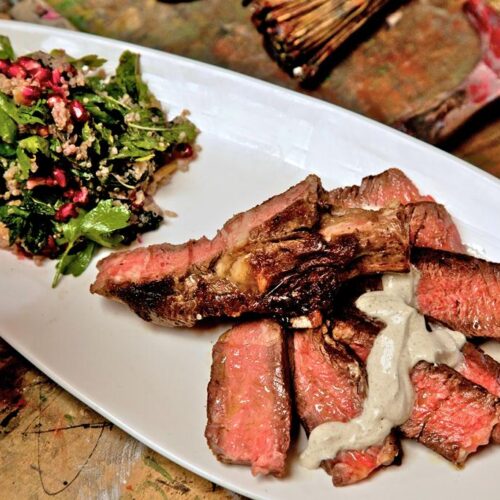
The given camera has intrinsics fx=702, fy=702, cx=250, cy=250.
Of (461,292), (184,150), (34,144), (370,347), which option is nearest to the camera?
(370,347)

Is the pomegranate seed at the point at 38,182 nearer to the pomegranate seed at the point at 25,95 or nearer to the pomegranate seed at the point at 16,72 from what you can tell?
the pomegranate seed at the point at 25,95

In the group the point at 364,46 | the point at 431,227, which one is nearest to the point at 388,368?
the point at 431,227

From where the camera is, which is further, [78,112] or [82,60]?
[82,60]

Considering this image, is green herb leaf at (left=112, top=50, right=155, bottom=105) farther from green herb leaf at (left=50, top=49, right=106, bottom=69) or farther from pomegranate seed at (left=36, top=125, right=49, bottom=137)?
pomegranate seed at (left=36, top=125, right=49, bottom=137)

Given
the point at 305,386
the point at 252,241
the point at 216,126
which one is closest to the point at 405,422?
the point at 305,386

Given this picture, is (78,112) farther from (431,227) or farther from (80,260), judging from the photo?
(431,227)

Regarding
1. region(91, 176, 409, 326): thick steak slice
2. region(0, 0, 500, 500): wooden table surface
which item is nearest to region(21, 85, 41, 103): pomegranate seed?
region(91, 176, 409, 326): thick steak slice
